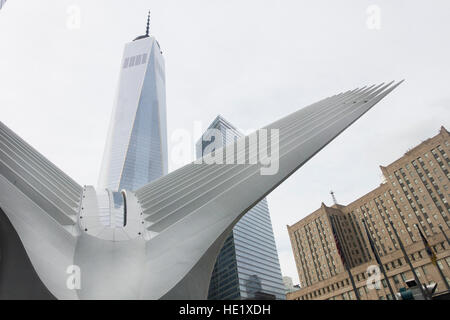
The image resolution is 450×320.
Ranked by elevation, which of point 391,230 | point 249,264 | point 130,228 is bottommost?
point 130,228

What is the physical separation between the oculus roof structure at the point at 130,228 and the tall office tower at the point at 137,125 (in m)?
115

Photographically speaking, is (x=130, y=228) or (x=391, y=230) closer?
(x=130, y=228)

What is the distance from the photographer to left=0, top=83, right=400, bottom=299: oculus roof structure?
22.6 ft

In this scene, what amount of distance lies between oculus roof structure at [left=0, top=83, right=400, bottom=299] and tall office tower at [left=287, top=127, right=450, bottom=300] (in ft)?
114

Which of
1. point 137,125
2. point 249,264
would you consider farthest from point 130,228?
point 137,125

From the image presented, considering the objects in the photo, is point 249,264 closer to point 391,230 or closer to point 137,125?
point 391,230

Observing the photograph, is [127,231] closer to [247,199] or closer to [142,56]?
[247,199]

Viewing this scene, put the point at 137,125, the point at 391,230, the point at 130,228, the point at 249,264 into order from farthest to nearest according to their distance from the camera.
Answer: the point at 137,125
the point at 249,264
the point at 391,230
the point at 130,228

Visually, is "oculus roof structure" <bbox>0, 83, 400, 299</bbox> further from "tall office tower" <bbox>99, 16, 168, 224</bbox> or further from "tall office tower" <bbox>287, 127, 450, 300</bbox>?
"tall office tower" <bbox>99, 16, 168, 224</bbox>

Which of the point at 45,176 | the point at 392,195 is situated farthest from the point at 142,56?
the point at 45,176

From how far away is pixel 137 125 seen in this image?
→ 14225 centimetres

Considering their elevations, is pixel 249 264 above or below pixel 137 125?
below

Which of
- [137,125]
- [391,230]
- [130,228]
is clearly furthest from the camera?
[137,125]

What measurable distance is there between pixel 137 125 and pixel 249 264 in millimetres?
93100
